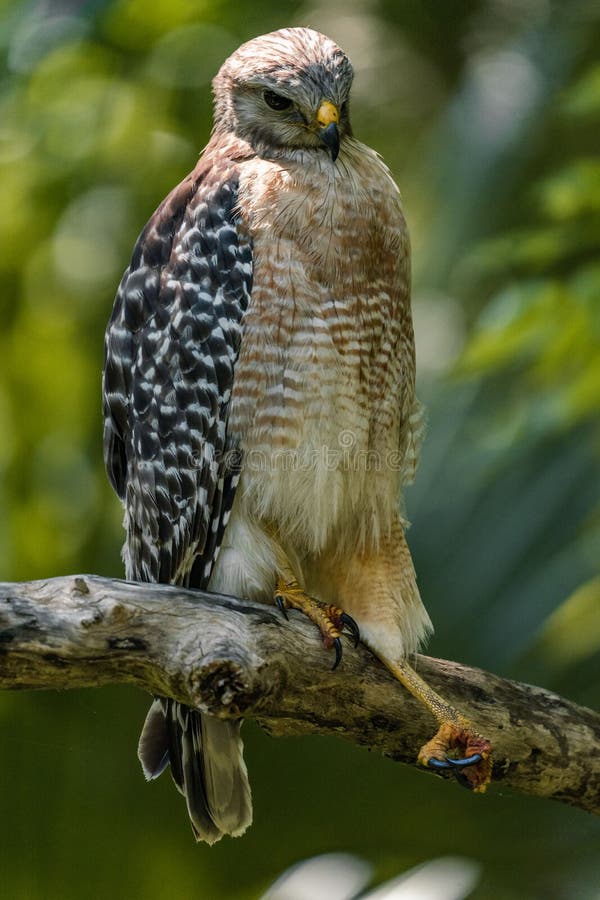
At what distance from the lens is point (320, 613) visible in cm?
351

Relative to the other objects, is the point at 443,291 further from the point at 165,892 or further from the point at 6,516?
the point at 165,892

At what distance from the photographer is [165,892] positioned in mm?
3939

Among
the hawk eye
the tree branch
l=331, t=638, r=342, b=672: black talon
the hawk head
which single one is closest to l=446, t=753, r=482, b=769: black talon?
the tree branch

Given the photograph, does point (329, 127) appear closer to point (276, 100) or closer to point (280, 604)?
point (276, 100)

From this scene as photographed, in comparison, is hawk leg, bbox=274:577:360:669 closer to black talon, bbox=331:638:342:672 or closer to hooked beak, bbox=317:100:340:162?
black talon, bbox=331:638:342:672

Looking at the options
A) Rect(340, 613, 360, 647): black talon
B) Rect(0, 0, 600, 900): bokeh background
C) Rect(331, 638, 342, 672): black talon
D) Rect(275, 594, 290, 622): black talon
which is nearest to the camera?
Rect(331, 638, 342, 672): black talon

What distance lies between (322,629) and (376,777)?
0.82 meters

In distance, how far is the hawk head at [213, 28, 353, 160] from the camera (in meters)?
3.75

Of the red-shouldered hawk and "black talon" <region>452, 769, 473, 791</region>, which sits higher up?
the red-shouldered hawk

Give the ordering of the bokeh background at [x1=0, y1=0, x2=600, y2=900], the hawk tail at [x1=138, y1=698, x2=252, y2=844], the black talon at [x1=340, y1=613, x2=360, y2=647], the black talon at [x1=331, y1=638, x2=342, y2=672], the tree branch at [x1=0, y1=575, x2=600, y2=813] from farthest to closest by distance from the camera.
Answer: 1. the bokeh background at [x1=0, y1=0, x2=600, y2=900]
2. the hawk tail at [x1=138, y1=698, x2=252, y2=844]
3. the black talon at [x1=340, y1=613, x2=360, y2=647]
4. the black talon at [x1=331, y1=638, x2=342, y2=672]
5. the tree branch at [x1=0, y1=575, x2=600, y2=813]

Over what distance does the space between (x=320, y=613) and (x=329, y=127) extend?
153cm

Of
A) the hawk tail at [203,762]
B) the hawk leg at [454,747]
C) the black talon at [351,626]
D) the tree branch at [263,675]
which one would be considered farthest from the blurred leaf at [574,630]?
the hawk tail at [203,762]

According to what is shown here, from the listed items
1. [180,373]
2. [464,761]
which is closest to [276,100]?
[180,373]

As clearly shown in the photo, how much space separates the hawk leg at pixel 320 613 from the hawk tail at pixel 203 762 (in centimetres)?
50
